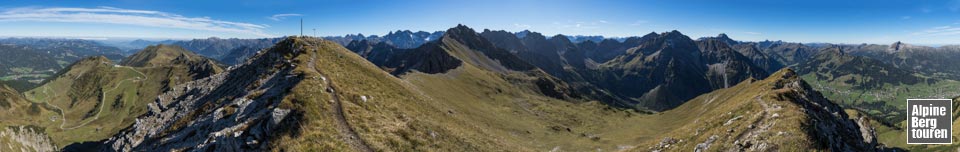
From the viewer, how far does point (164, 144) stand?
64.4 meters

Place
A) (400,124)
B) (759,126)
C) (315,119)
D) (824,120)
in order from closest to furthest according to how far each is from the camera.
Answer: (315,119), (400,124), (759,126), (824,120)

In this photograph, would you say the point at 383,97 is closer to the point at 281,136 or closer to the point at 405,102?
the point at 405,102

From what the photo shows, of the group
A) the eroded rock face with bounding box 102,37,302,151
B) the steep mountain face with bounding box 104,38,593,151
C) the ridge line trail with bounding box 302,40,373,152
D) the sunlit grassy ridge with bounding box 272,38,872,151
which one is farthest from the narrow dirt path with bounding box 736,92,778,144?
the eroded rock face with bounding box 102,37,302,151

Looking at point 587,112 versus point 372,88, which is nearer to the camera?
point 372,88

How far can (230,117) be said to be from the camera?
62.4 m

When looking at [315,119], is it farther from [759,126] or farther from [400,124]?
[759,126]

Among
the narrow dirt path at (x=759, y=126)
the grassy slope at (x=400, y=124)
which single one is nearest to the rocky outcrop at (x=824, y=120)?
the narrow dirt path at (x=759, y=126)

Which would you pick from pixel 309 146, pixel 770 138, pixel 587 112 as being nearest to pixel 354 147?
pixel 309 146

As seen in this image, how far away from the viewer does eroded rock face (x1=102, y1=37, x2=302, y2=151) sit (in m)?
50.1

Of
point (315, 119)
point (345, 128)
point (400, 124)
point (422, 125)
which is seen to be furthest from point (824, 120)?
point (315, 119)

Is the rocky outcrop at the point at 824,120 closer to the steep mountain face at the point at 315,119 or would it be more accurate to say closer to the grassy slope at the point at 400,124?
the grassy slope at the point at 400,124

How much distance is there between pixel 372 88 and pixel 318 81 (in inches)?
557

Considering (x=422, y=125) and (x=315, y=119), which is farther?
(x=422, y=125)

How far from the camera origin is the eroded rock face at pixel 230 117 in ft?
164
